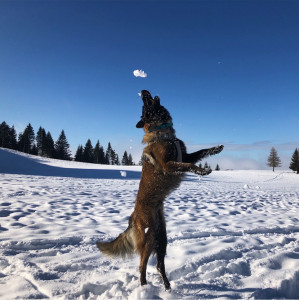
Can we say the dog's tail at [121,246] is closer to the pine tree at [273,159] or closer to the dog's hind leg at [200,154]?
the dog's hind leg at [200,154]

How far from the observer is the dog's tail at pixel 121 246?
2.87 metres

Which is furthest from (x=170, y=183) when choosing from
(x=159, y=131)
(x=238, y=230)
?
(x=238, y=230)

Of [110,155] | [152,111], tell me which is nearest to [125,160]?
[110,155]

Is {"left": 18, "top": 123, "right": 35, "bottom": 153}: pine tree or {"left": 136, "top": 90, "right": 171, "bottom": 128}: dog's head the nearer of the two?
{"left": 136, "top": 90, "right": 171, "bottom": 128}: dog's head

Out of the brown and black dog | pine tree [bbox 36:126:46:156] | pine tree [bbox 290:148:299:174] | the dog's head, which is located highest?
pine tree [bbox 36:126:46:156]

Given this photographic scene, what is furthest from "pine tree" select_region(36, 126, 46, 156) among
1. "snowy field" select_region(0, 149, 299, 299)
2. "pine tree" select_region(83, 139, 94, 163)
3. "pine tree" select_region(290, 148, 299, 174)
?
"pine tree" select_region(290, 148, 299, 174)

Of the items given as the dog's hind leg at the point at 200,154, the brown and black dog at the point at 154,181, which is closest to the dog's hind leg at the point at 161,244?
the brown and black dog at the point at 154,181

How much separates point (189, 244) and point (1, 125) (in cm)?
6465

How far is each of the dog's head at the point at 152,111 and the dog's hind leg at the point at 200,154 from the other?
0.52m

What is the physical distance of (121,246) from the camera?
2895 mm

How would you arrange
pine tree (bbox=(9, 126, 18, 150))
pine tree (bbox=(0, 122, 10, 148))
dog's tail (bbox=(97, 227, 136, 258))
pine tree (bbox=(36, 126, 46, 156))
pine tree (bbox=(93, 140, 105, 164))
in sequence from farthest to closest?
pine tree (bbox=(93, 140, 105, 164)) → pine tree (bbox=(36, 126, 46, 156)) → pine tree (bbox=(9, 126, 18, 150)) → pine tree (bbox=(0, 122, 10, 148)) → dog's tail (bbox=(97, 227, 136, 258))

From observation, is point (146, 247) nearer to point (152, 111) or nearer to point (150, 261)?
point (150, 261)

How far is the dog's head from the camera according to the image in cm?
276

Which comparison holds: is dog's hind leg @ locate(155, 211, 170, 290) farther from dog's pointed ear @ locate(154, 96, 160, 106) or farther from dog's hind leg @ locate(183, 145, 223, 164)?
dog's pointed ear @ locate(154, 96, 160, 106)
